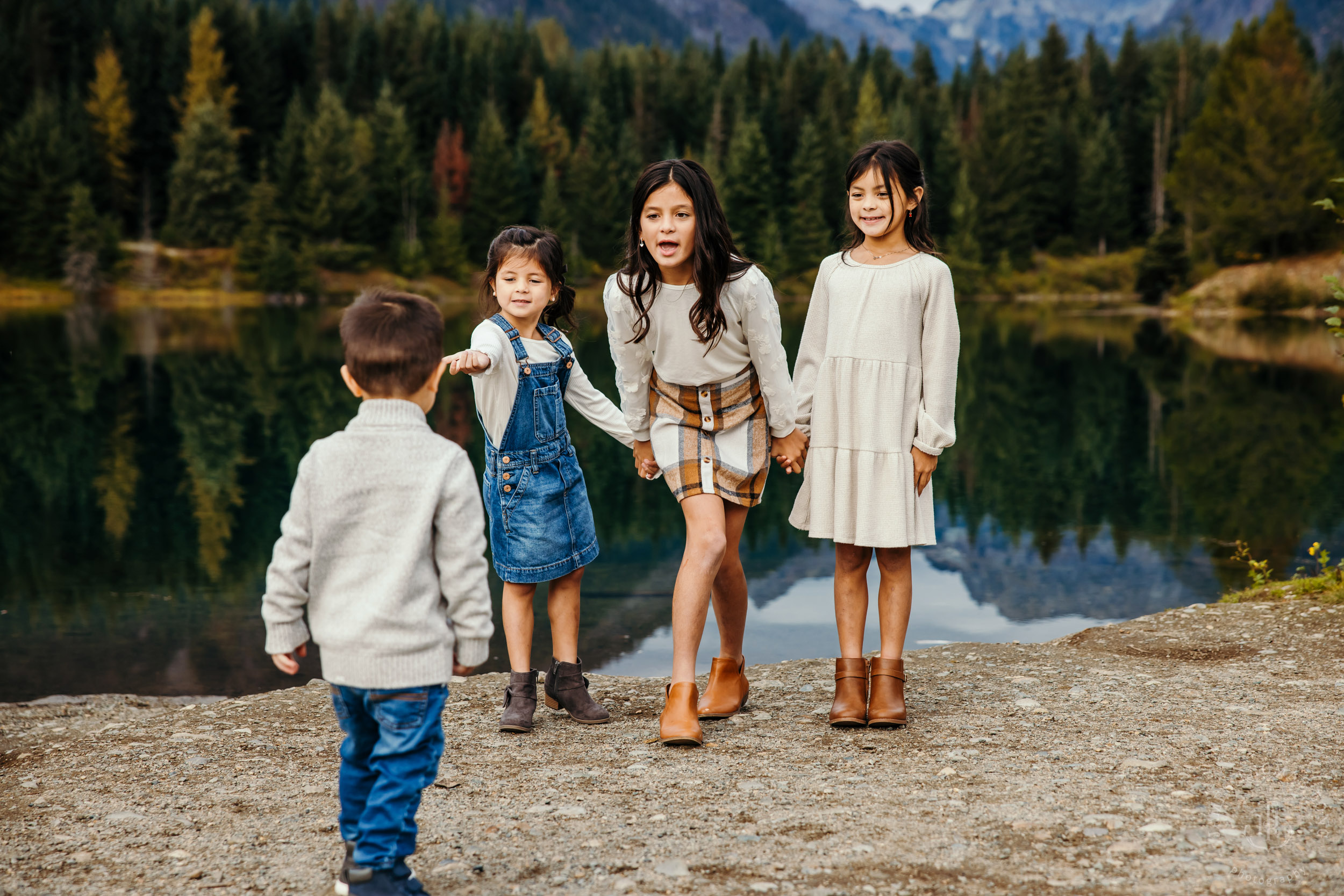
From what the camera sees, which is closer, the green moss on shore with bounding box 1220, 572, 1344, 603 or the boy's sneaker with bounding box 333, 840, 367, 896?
the boy's sneaker with bounding box 333, 840, 367, 896

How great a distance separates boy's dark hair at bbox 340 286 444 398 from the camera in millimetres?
2699

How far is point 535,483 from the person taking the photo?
435 cm

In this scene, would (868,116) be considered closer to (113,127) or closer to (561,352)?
(113,127)

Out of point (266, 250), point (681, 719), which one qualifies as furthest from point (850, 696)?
point (266, 250)

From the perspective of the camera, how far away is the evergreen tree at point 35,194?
52.0 metres

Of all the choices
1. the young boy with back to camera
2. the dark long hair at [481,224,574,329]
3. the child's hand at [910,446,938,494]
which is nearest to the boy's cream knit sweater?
the young boy with back to camera

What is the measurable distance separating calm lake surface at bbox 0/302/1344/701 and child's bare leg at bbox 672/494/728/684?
0.82 meters

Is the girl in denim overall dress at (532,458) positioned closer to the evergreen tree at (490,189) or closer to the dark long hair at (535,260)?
the dark long hair at (535,260)

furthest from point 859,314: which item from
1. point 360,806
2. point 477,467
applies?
point 477,467

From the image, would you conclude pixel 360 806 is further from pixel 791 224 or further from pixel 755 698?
pixel 791 224

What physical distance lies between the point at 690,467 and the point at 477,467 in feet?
30.1

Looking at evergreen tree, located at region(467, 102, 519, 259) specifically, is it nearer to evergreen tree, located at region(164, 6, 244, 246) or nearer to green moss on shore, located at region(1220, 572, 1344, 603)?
evergreen tree, located at region(164, 6, 244, 246)

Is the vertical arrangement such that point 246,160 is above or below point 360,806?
above

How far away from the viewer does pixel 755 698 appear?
487cm
